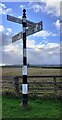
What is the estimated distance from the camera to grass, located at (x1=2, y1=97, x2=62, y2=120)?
36.3 feet

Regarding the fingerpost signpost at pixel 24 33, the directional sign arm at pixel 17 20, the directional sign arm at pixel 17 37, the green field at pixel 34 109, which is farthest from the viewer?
the directional sign arm at pixel 17 37

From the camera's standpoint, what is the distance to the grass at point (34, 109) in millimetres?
11078

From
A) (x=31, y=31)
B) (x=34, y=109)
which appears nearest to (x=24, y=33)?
(x=31, y=31)

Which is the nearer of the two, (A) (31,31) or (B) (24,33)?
(A) (31,31)

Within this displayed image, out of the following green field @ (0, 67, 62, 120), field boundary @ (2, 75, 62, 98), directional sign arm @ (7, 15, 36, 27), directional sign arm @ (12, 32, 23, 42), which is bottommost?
green field @ (0, 67, 62, 120)

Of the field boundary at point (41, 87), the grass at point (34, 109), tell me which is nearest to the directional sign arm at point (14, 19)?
the grass at point (34, 109)

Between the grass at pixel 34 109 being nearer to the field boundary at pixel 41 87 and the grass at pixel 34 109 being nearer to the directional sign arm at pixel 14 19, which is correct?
the field boundary at pixel 41 87

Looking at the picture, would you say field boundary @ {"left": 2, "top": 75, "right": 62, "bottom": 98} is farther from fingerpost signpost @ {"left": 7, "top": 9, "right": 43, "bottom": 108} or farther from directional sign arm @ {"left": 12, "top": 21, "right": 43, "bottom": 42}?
directional sign arm @ {"left": 12, "top": 21, "right": 43, "bottom": 42}

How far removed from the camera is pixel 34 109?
12117 millimetres

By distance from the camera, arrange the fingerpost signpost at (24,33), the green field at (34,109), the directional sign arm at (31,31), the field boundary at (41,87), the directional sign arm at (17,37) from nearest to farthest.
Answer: the green field at (34,109), the directional sign arm at (31,31), the fingerpost signpost at (24,33), the directional sign arm at (17,37), the field boundary at (41,87)

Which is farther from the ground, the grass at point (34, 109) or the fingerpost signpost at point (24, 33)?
the fingerpost signpost at point (24, 33)

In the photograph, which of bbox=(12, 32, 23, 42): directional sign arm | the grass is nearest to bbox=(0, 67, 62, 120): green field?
the grass

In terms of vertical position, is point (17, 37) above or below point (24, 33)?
below

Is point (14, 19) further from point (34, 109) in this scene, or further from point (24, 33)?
point (34, 109)
